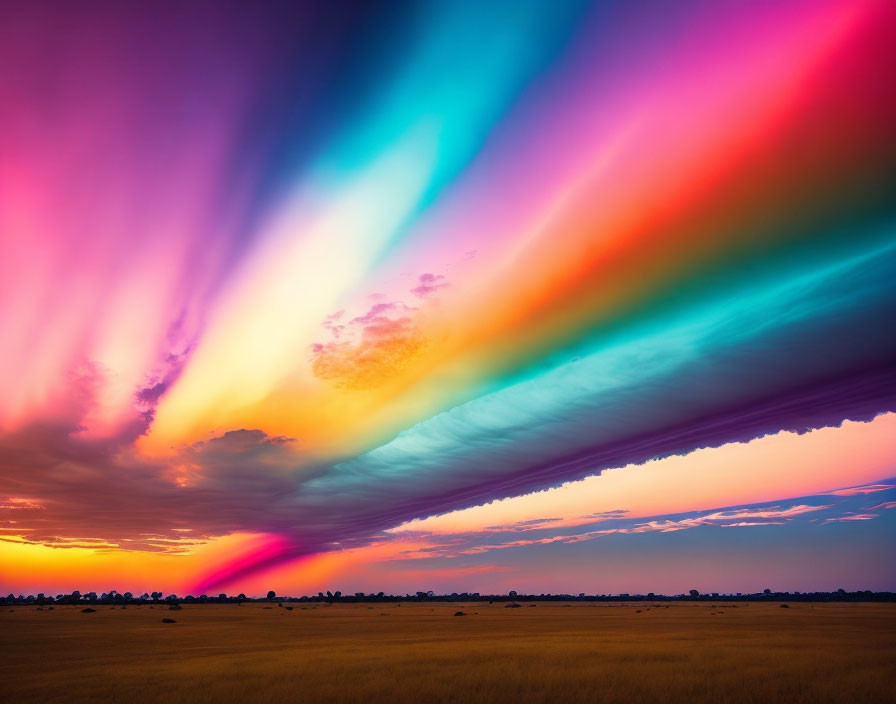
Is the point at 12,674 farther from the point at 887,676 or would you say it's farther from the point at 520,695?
the point at 887,676

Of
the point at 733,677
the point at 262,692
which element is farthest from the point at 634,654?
the point at 262,692

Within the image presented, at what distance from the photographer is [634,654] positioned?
34094 mm

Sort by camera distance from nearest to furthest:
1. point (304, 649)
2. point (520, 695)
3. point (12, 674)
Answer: point (520, 695)
point (12, 674)
point (304, 649)

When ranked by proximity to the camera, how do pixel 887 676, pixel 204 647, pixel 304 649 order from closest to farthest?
pixel 887 676, pixel 304 649, pixel 204 647

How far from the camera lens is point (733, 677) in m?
25.6

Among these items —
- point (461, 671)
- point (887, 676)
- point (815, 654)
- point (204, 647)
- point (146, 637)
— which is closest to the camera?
point (887, 676)

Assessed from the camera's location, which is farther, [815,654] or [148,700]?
[815,654]

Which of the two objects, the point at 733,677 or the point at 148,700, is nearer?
the point at 148,700

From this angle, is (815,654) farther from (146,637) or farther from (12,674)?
(146,637)

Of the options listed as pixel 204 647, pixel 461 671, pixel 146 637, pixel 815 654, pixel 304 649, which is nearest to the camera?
A: pixel 461 671

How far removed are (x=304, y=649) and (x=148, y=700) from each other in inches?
781

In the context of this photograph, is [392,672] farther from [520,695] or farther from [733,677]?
[733,677]

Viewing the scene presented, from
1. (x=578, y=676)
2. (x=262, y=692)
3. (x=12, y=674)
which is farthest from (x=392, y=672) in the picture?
(x=12, y=674)

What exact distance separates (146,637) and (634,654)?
1898 inches
